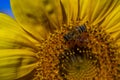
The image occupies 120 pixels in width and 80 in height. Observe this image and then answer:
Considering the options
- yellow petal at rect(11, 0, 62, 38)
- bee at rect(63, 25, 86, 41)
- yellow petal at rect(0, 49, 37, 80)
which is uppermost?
yellow petal at rect(11, 0, 62, 38)

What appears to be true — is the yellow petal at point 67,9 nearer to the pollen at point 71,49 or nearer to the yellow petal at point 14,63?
the pollen at point 71,49

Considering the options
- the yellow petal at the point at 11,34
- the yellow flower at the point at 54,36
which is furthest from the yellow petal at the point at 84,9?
the yellow petal at the point at 11,34

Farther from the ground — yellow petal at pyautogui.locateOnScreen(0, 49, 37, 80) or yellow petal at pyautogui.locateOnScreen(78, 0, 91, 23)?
yellow petal at pyautogui.locateOnScreen(78, 0, 91, 23)

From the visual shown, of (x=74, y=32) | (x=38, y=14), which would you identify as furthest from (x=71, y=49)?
(x=38, y=14)

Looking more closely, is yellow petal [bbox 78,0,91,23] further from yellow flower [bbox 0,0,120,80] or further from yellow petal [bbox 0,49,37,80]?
yellow petal [bbox 0,49,37,80]

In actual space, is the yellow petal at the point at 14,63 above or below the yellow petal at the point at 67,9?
below

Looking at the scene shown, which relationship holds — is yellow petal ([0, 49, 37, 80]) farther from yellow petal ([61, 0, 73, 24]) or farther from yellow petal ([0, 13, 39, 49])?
yellow petal ([61, 0, 73, 24])

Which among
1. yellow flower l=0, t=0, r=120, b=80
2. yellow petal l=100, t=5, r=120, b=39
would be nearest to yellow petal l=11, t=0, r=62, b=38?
yellow flower l=0, t=0, r=120, b=80

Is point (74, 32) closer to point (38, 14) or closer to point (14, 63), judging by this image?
point (38, 14)

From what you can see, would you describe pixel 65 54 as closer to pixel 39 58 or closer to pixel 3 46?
pixel 39 58
